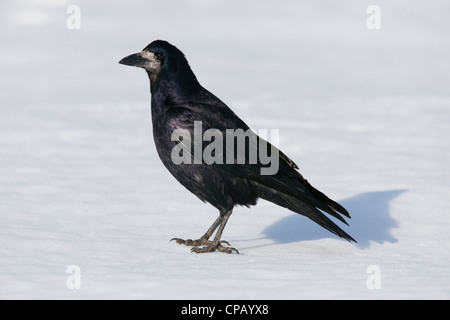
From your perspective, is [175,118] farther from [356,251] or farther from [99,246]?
[356,251]

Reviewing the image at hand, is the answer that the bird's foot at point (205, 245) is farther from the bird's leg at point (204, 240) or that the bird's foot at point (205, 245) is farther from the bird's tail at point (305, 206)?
the bird's tail at point (305, 206)

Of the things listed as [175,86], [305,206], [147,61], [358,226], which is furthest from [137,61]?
[358,226]

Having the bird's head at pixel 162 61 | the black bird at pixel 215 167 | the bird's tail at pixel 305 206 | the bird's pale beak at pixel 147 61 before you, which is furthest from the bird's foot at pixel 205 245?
the bird's pale beak at pixel 147 61

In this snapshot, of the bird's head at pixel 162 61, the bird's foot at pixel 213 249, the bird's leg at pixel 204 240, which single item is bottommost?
the bird's foot at pixel 213 249

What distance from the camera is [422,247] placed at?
297 inches

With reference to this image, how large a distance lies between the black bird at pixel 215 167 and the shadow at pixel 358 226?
0.58 m

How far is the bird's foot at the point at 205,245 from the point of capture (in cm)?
738

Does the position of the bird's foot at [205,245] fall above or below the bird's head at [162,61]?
below

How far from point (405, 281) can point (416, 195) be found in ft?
9.57

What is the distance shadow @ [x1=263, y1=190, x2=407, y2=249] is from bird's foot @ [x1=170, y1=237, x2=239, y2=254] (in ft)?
Result: 1.82

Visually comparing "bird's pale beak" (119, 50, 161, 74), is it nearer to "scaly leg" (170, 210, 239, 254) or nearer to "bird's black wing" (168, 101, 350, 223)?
"bird's black wing" (168, 101, 350, 223)

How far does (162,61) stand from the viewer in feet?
24.9

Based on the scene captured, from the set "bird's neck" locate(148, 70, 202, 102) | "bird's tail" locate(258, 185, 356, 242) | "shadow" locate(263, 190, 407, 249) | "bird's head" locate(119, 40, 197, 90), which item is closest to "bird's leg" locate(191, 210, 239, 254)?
"bird's tail" locate(258, 185, 356, 242)

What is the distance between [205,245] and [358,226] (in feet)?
4.87
